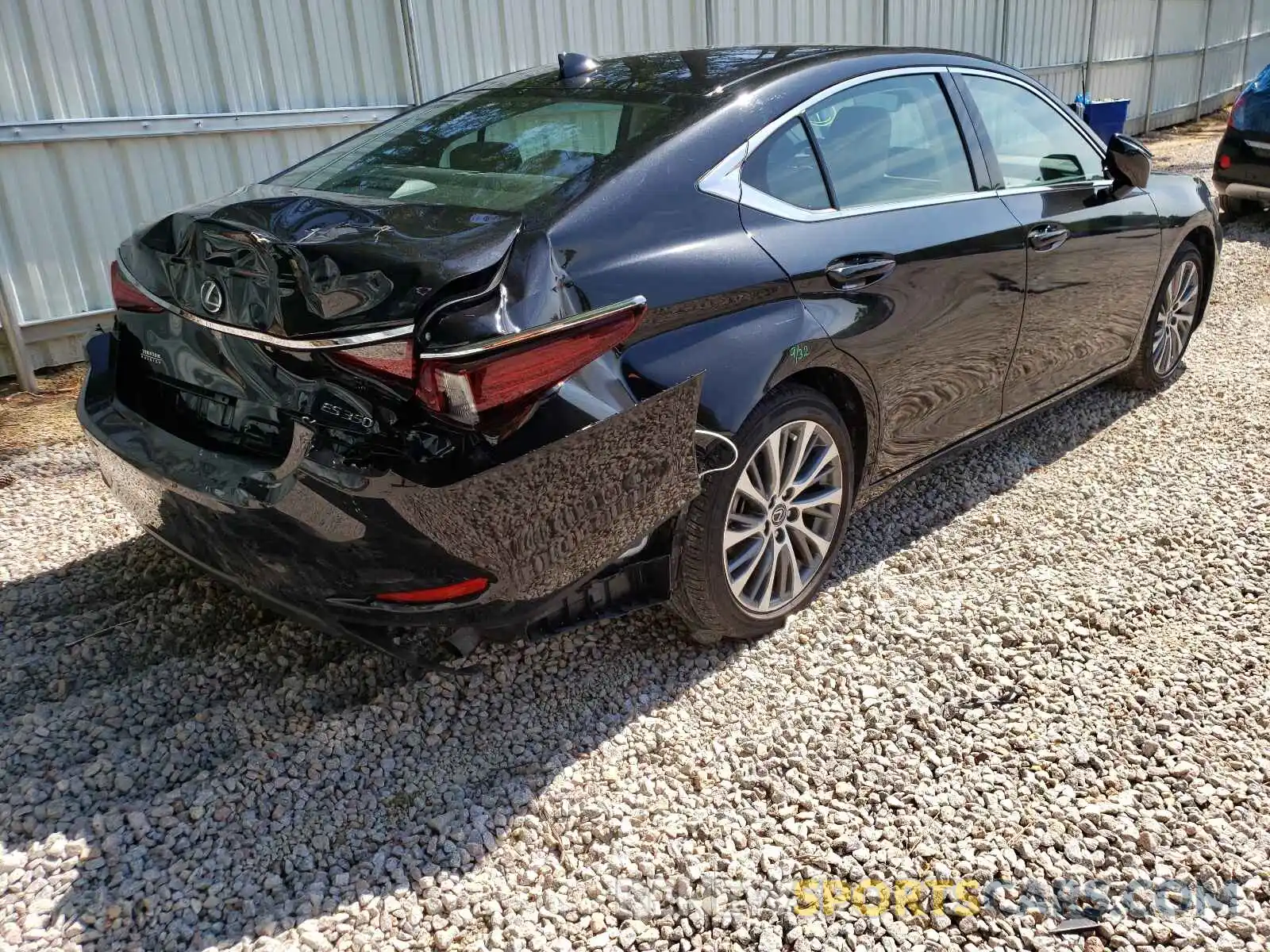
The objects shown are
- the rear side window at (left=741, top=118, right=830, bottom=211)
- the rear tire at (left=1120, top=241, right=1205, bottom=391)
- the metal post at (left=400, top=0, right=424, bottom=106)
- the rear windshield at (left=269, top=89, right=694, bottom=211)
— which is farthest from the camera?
the metal post at (left=400, top=0, right=424, bottom=106)

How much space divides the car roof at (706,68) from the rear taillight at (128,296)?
1.45 meters

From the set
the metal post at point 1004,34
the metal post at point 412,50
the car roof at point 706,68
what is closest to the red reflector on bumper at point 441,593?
the car roof at point 706,68

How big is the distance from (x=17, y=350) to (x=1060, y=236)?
5.31m

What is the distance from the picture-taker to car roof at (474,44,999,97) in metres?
3.18

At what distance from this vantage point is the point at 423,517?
2.29 metres

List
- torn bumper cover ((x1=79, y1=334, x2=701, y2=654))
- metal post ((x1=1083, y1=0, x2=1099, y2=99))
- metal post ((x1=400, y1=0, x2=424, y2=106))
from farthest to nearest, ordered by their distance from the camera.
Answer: metal post ((x1=1083, y1=0, x2=1099, y2=99)) < metal post ((x1=400, y1=0, x2=424, y2=106)) < torn bumper cover ((x1=79, y1=334, x2=701, y2=654))

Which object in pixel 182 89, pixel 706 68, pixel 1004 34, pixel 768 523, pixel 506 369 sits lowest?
pixel 768 523

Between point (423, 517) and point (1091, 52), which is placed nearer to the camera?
point (423, 517)

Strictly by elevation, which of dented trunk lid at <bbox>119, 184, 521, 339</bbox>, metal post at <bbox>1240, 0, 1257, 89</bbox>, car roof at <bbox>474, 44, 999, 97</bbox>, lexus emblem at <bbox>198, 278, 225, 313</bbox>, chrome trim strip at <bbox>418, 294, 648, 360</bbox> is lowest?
metal post at <bbox>1240, 0, 1257, 89</bbox>

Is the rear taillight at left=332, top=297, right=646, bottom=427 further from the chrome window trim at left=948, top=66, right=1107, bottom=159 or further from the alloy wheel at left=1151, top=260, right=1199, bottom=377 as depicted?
the alloy wheel at left=1151, top=260, right=1199, bottom=377

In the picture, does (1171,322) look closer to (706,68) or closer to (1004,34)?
(706,68)

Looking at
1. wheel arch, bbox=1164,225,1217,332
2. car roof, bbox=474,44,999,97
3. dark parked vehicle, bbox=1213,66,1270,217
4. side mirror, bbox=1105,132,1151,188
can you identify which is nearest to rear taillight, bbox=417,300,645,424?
car roof, bbox=474,44,999,97

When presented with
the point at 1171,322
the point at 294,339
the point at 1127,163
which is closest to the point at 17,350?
the point at 294,339

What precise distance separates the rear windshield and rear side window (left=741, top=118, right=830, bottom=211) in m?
0.26
